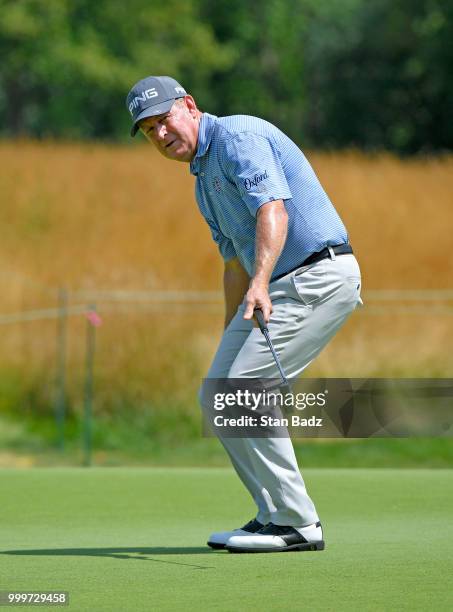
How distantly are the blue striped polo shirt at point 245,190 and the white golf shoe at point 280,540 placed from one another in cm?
97

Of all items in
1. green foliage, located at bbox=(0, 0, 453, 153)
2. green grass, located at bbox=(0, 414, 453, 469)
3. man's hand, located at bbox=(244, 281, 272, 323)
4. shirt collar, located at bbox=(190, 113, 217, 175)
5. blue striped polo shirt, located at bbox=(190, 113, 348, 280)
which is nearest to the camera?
man's hand, located at bbox=(244, 281, 272, 323)

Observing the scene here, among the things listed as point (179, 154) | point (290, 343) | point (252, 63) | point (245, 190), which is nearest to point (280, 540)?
point (290, 343)

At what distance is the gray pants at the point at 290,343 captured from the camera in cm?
547

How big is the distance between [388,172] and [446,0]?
16830mm

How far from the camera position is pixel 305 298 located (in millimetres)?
5500

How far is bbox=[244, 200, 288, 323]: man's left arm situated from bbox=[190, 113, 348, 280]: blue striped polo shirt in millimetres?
79

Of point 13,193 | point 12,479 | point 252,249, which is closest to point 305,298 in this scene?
point 252,249

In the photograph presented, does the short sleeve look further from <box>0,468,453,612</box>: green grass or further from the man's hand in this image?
<box>0,468,453,612</box>: green grass

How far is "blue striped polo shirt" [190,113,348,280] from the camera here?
5.39m

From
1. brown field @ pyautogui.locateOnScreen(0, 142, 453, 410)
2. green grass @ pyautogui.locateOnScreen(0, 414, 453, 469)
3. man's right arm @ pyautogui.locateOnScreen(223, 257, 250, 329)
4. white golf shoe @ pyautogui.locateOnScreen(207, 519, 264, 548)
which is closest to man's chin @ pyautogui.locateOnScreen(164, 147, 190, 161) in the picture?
man's right arm @ pyautogui.locateOnScreen(223, 257, 250, 329)

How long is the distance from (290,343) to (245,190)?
1.99 feet

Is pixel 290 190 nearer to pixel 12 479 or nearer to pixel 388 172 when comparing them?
pixel 12 479

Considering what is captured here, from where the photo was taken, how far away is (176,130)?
5.51m

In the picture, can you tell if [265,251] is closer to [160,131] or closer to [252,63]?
[160,131]
